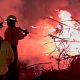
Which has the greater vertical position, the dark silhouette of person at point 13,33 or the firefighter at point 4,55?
the dark silhouette of person at point 13,33

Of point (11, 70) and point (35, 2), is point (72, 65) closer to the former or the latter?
point (11, 70)

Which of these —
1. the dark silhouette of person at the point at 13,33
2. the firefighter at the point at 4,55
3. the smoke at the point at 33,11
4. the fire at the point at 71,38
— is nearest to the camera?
the firefighter at the point at 4,55

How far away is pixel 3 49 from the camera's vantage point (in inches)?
325

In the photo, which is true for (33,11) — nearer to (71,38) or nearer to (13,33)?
(71,38)

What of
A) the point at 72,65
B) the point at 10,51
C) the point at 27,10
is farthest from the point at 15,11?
the point at 10,51

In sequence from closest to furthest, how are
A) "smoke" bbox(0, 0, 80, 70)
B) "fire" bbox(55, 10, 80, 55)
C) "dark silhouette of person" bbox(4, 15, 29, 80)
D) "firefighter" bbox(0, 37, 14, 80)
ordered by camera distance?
1. "firefighter" bbox(0, 37, 14, 80)
2. "dark silhouette of person" bbox(4, 15, 29, 80)
3. "fire" bbox(55, 10, 80, 55)
4. "smoke" bbox(0, 0, 80, 70)

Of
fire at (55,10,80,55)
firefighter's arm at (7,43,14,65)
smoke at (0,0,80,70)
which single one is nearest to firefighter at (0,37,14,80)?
firefighter's arm at (7,43,14,65)

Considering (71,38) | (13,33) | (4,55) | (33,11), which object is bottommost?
(4,55)

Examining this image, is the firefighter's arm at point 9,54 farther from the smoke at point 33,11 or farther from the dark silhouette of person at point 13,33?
the smoke at point 33,11

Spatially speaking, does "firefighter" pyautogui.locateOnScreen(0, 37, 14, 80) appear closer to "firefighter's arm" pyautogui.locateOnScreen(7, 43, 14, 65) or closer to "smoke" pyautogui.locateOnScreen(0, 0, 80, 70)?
"firefighter's arm" pyautogui.locateOnScreen(7, 43, 14, 65)

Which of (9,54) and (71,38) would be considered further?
(71,38)

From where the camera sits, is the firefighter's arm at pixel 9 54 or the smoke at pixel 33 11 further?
the smoke at pixel 33 11

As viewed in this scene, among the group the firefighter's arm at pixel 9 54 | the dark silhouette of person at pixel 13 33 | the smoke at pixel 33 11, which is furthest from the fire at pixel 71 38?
the firefighter's arm at pixel 9 54

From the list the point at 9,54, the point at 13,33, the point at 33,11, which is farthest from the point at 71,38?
the point at 9,54
